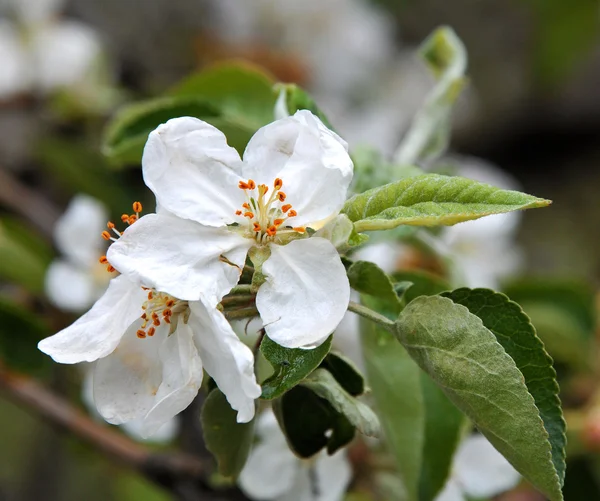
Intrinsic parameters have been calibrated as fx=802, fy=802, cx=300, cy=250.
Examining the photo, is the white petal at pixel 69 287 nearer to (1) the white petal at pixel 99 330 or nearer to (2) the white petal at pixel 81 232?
(2) the white petal at pixel 81 232

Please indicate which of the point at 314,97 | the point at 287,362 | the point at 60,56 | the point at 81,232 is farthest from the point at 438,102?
the point at 314,97

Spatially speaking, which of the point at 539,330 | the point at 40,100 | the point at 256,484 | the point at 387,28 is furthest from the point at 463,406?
the point at 387,28

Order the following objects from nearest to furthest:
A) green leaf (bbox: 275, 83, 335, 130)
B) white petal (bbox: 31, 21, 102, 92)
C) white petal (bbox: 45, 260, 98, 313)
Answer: green leaf (bbox: 275, 83, 335, 130) < white petal (bbox: 45, 260, 98, 313) < white petal (bbox: 31, 21, 102, 92)

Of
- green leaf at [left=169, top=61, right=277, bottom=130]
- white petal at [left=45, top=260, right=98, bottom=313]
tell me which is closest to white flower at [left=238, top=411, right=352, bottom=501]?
green leaf at [left=169, top=61, right=277, bottom=130]

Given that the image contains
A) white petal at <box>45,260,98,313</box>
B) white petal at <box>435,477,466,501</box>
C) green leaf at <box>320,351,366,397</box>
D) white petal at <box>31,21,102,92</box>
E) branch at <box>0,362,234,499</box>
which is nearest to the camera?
green leaf at <box>320,351,366,397</box>

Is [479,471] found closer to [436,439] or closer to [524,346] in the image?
[436,439]

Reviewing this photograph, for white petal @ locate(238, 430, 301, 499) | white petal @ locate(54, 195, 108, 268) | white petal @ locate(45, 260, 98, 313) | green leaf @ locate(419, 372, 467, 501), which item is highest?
green leaf @ locate(419, 372, 467, 501)

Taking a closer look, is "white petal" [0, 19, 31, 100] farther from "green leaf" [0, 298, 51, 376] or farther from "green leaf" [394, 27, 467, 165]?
"green leaf" [394, 27, 467, 165]
